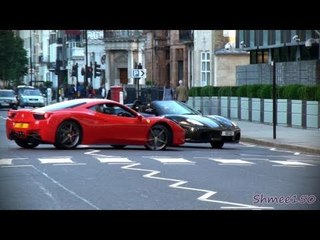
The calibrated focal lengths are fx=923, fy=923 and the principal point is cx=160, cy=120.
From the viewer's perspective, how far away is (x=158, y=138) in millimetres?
23062

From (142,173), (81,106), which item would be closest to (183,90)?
(81,106)

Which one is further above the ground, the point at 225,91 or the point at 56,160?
the point at 225,91

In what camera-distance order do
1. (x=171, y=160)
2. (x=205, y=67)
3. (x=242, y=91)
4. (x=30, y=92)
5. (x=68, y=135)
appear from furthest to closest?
1. (x=30, y=92)
2. (x=205, y=67)
3. (x=242, y=91)
4. (x=68, y=135)
5. (x=171, y=160)

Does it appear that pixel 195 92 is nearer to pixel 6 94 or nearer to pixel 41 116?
pixel 6 94

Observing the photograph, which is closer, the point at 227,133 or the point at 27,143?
the point at 27,143

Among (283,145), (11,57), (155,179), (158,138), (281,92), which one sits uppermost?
(11,57)

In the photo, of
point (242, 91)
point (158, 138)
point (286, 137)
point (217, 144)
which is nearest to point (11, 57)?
point (242, 91)

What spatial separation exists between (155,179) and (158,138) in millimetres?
7465

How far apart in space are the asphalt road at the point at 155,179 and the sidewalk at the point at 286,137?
1274mm

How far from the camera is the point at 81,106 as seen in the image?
22406 mm

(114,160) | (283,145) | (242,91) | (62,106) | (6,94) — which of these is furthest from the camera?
(6,94)

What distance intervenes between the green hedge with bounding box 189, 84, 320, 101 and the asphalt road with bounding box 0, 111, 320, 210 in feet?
28.8
